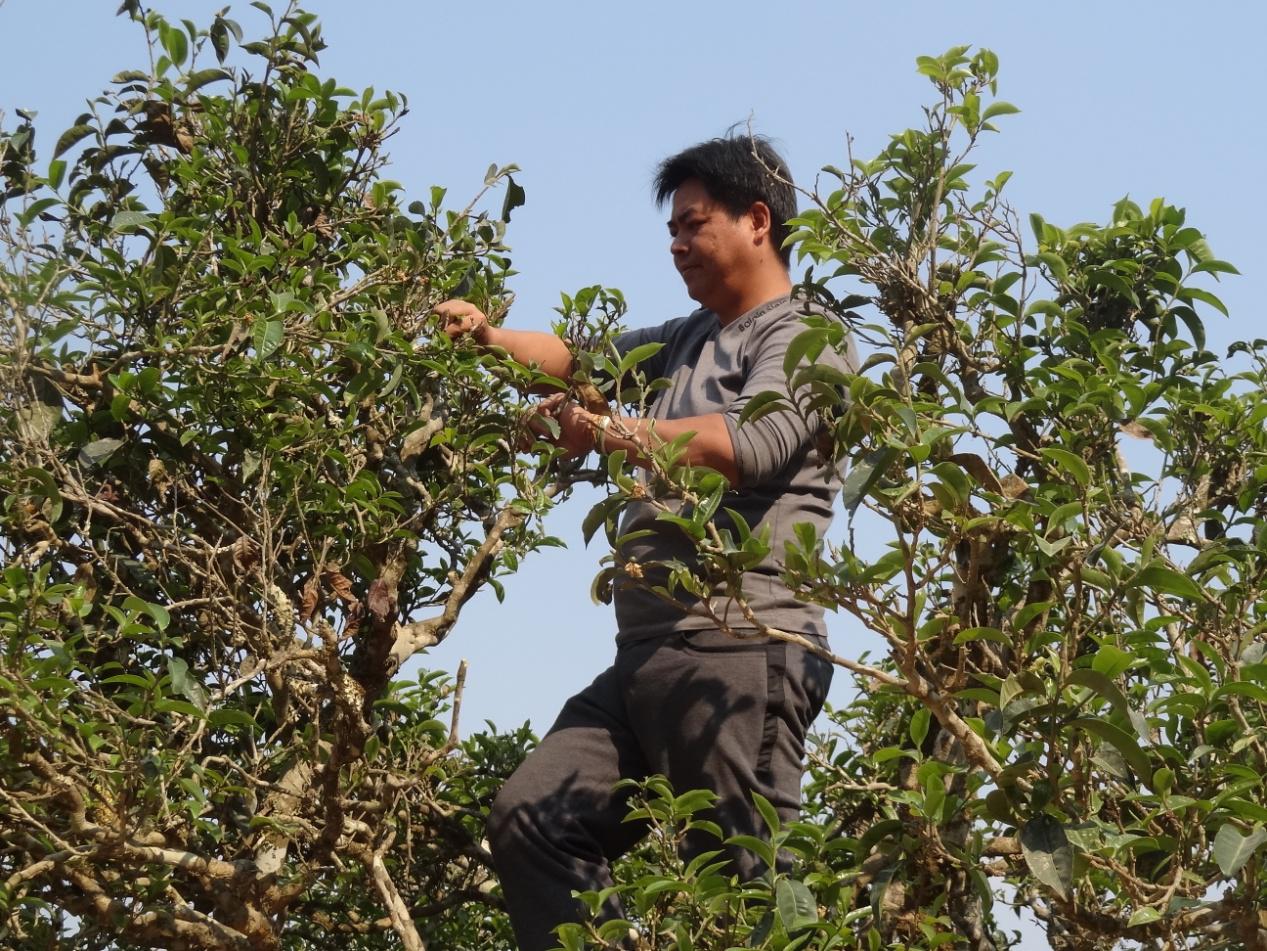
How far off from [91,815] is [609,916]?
1.03 m

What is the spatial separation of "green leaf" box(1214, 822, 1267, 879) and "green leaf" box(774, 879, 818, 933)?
0.61m

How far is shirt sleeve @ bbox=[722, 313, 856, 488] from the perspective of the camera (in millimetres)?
3279

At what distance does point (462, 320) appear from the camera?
3701 mm

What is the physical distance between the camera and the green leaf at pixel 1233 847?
2.18 meters

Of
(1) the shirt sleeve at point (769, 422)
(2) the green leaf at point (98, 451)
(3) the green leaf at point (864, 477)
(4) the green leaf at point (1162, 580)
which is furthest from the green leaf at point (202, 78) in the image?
(4) the green leaf at point (1162, 580)

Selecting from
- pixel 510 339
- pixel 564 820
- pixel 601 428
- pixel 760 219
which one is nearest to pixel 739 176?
pixel 760 219

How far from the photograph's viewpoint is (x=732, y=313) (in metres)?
3.91

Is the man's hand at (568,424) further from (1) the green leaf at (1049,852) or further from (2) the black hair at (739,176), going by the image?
(1) the green leaf at (1049,852)

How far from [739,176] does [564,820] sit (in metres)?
1.63

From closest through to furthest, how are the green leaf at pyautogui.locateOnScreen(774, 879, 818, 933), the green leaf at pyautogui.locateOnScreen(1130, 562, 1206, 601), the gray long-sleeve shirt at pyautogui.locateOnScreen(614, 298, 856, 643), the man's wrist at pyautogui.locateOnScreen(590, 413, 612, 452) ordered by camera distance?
1. the green leaf at pyautogui.locateOnScreen(1130, 562, 1206, 601)
2. the green leaf at pyautogui.locateOnScreen(774, 879, 818, 933)
3. the man's wrist at pyautogui.locateOnScreen(590, 413, 612, 452)
4. the gray long-sleeve shirt at pyautogui.locateOnScreen(614, 298, 856, 643)

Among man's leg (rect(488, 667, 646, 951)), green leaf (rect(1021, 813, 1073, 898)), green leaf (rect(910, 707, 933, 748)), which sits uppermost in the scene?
man's leg (rect(488, 667, 646, 951))

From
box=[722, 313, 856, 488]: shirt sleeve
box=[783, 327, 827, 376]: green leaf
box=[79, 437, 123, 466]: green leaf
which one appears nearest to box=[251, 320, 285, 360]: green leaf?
box=[79, 437, 123, 466]: green leaf

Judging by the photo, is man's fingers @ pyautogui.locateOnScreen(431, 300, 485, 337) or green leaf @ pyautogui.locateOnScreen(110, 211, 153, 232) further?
man's fingers @ pyautogui.locateOnScreen(431, 300, 485, 337)

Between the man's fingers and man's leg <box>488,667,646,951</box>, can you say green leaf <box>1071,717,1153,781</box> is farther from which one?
the man's fingers
